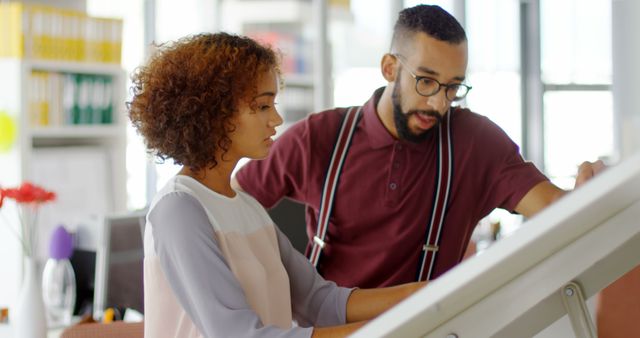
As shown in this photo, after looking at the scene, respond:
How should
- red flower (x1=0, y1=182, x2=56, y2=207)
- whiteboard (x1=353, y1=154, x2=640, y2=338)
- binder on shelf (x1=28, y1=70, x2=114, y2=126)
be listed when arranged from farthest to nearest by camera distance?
binder on shelf (x1=28, y1=70, x2=114, y2=126), red flower (x1=0, y1=182, x2=56, y2=207), whiteboard (x1=353, y1=154, x2=640, y2=338)

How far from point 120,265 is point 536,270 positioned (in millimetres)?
2104

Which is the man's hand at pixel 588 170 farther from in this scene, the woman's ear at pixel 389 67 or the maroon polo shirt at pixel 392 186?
the woman's ear at pixel 389 67

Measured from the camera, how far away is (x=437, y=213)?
201cm

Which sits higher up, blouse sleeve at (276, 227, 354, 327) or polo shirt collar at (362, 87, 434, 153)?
polo shirt collar at (362, 87, 434, 153)

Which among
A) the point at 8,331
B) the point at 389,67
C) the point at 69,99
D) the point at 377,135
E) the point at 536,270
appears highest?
the point at 69,99

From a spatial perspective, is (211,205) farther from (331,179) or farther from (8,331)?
(8,331)

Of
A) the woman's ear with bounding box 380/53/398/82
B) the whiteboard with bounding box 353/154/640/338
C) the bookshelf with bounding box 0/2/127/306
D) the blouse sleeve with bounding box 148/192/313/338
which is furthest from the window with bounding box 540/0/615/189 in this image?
the whiteboard with bounding box 353/154/640/338

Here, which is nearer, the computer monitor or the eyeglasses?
the eyeglasses

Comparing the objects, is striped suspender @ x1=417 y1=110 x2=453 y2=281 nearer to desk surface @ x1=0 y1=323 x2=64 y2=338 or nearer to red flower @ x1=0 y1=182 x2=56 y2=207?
red flower @ x1=0 y1=182 x2=56 y2=207

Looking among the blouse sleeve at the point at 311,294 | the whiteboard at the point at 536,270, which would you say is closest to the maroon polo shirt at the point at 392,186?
the blouse sleeve at the point at 311,294

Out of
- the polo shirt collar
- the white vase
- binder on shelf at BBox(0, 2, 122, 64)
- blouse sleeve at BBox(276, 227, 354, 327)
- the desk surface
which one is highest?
binder on shelf at BBox(0, 2, 122, 64)

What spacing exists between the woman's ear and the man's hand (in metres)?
0.50

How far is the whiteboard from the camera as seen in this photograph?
779 mm

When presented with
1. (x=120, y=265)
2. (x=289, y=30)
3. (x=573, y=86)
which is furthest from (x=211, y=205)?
(x=573, y=86)
